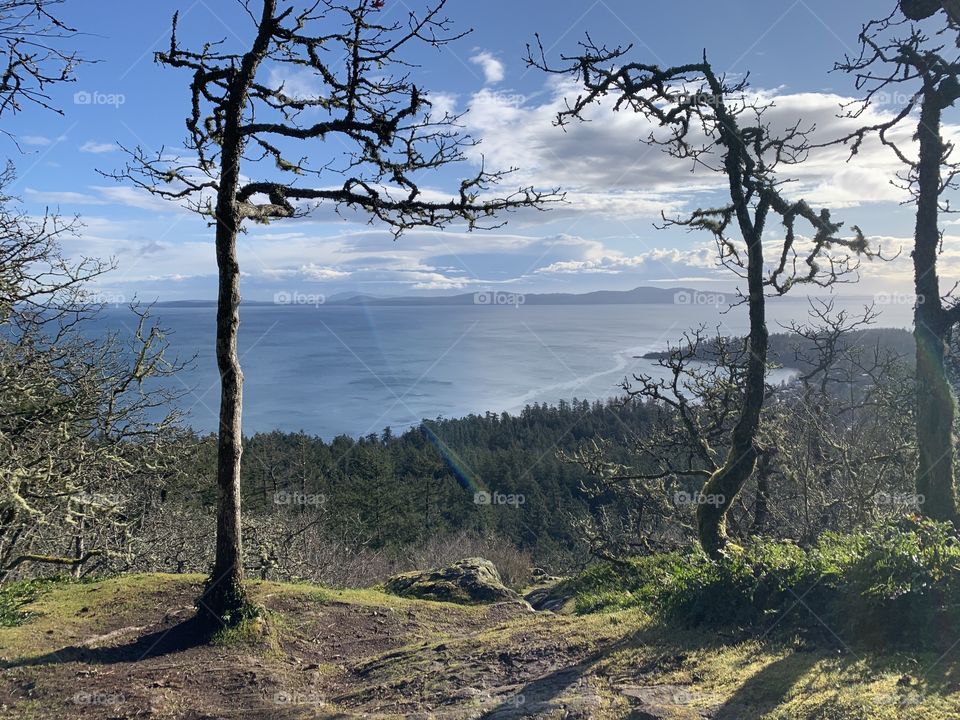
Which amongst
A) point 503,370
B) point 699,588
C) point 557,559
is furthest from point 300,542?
point 503,370

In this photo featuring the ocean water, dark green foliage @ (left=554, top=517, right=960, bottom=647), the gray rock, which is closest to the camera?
dark green foliage @ (left=554, top=517, right=960, bottom=647)

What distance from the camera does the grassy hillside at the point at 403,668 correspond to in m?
4.84

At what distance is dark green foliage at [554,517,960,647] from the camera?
5418 mm

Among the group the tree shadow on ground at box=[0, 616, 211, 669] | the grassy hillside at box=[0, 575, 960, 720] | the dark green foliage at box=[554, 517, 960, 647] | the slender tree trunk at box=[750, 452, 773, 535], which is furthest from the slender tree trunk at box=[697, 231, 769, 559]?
the tree shadow on ground at box=[0, 616, 211, 669]

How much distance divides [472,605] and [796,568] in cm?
647

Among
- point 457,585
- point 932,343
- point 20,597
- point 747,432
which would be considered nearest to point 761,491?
point 747,432

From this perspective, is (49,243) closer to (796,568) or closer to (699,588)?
(699,588)

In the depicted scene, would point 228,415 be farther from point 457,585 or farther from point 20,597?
point 457,585

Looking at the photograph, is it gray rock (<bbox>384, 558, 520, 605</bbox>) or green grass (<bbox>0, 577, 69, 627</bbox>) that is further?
gray rock (<bbox>384, 558, 520, 605</bbox>)

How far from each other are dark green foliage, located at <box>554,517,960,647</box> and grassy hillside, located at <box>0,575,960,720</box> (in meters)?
0.30

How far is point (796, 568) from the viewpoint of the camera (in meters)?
6.41

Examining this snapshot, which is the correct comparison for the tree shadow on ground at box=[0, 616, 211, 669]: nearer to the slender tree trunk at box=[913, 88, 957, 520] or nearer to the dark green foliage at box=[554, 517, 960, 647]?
the dark green foliage at box=[554, 517, 960, 647]

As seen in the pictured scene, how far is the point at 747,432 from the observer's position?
8836 millimetres

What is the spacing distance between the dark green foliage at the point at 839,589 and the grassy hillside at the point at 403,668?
11.9 inches
